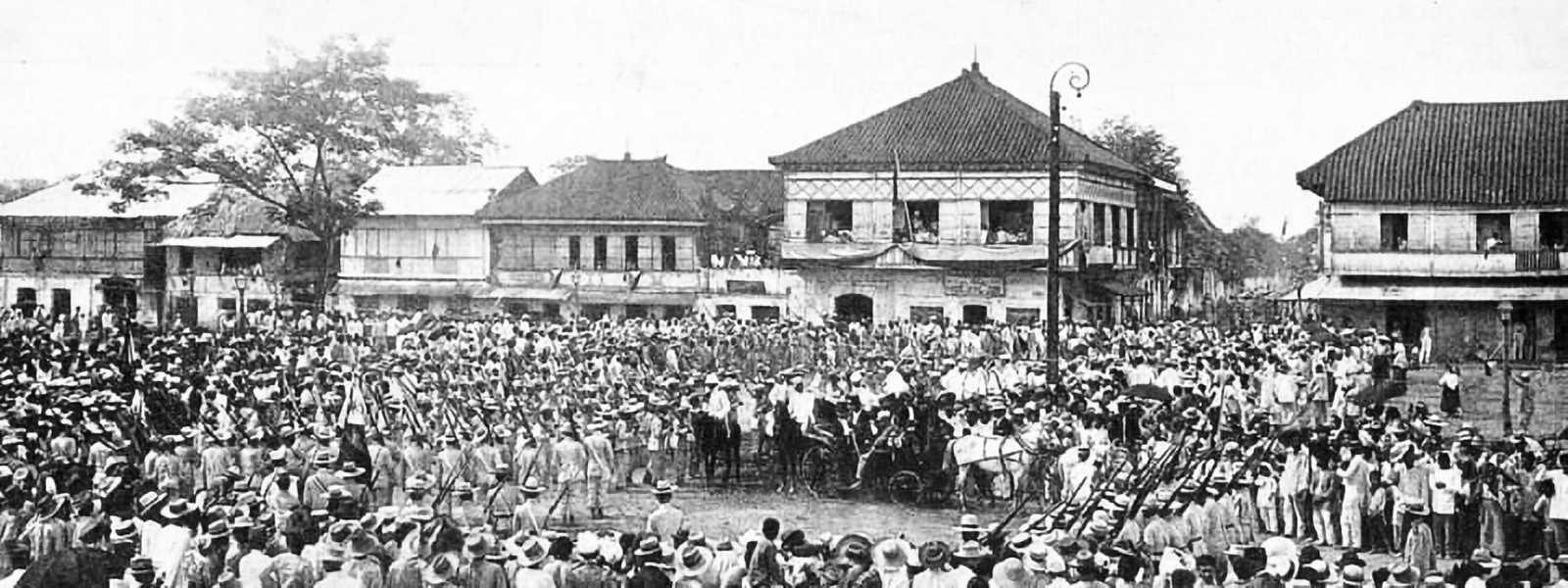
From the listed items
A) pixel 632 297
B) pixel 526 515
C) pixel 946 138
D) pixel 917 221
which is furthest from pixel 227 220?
pixel 946 138

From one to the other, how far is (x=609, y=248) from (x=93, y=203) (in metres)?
5.01

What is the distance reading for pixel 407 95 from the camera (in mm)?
11922

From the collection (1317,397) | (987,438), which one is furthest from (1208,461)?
(1317,397)

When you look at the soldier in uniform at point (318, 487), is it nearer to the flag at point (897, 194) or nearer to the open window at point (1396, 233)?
the open window at point (1396, 233)

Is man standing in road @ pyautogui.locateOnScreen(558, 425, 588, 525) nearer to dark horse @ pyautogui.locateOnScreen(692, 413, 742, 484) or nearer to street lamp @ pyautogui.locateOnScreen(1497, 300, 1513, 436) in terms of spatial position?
dark horse @ pyautogui.locateOnScreen(692, 413, 742, 484)

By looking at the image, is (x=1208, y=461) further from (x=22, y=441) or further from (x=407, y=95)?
(x=22, y=441)

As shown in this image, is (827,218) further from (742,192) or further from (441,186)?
(441,186)

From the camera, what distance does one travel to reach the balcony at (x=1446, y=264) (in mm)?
10250

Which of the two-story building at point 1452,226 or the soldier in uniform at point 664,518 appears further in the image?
the two-story building at point 1452,226

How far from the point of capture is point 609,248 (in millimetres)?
14367

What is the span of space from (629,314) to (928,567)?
27.8 ft

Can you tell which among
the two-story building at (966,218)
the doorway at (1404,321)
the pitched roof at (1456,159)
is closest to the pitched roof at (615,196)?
the two-story building at (966,218)

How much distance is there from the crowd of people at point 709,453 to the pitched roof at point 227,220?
0.96m

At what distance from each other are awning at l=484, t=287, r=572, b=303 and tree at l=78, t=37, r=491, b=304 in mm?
1397
